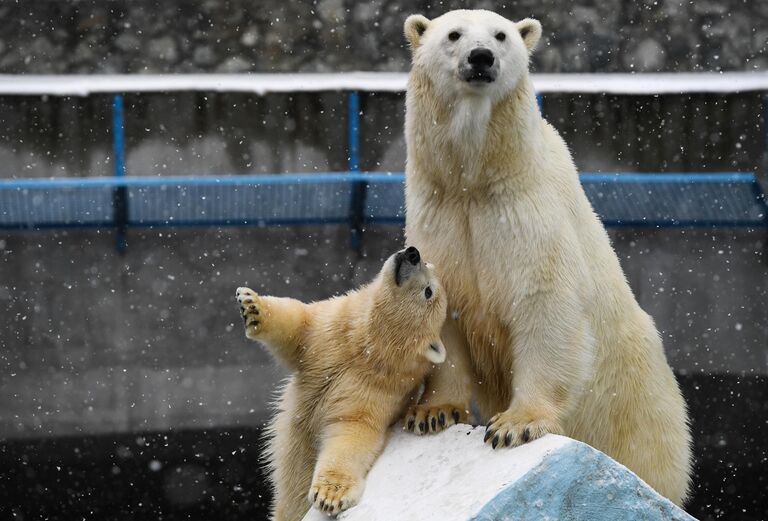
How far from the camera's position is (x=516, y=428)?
4.38m

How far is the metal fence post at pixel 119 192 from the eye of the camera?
10.2 meters

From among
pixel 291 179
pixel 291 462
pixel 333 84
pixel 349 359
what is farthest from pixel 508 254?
pixel 333 84

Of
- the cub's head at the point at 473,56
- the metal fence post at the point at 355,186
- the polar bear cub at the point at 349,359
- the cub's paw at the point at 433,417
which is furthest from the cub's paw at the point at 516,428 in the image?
the metal fence post at the point at 355,186

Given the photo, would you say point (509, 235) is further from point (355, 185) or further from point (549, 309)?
point (355, 185)

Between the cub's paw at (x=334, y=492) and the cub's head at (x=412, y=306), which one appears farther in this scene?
the cub's head at (x=412, y=306)

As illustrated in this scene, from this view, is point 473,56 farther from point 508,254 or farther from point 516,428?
point 516,428

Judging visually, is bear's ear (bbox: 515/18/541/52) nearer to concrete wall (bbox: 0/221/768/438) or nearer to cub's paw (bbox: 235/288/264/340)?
cub's paw (bbox: 235/288/264/340)

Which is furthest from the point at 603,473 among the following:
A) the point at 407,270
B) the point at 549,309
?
the point at 407,270

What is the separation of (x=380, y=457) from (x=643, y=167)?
6.83 m

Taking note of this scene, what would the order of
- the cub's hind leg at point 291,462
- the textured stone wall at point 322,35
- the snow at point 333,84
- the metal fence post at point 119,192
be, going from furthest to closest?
the textured stone wall at point 322,35, the snow at point 333,84, the metal fence post at point 119,192, the cub's hind leg at point 291,462

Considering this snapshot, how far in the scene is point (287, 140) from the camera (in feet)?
35.6

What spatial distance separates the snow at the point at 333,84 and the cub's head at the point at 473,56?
5.92m

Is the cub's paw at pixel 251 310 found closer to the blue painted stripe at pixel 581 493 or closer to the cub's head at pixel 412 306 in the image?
the cub's head at pixel 412 306

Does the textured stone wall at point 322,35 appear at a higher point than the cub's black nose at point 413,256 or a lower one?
lower
